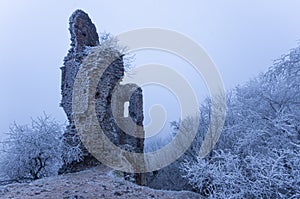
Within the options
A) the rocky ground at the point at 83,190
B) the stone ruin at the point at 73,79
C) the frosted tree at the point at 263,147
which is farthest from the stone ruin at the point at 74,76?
the frosted tree at the point at 263,147

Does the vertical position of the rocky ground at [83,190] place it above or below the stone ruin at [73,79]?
below

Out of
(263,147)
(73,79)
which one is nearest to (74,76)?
(73,79)

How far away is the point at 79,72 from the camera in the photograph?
9.67 meters

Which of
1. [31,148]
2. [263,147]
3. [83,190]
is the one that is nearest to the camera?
[83,190]

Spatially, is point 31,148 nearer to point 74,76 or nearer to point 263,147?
point 74,76

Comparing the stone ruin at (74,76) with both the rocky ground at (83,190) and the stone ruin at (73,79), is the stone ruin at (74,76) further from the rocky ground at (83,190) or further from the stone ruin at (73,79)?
the rocky ground at (83,190)

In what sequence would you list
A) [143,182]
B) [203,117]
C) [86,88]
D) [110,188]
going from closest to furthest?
[110,188] < [86,88] < [143,182] < [203,117]

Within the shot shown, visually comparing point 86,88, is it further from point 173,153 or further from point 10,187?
point 173,153

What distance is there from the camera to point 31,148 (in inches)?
378

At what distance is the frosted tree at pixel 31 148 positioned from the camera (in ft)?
31.4

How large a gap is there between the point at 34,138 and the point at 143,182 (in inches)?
221

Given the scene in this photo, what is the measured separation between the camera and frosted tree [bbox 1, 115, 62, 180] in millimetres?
9586

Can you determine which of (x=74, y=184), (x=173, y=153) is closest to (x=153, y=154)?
(x=173, y=153)

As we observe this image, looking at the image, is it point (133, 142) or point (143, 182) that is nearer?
point (143, 182)
